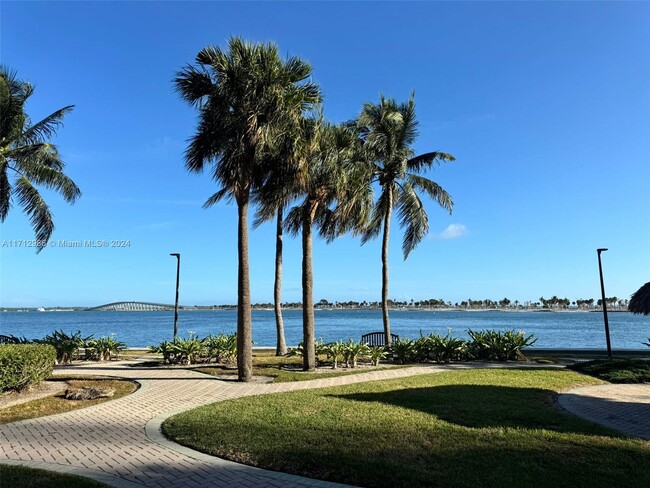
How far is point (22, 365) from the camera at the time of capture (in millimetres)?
10383

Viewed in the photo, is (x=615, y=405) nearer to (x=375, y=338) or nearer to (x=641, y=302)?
(x=641, y=302)

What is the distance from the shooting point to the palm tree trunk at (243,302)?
12.2 meters

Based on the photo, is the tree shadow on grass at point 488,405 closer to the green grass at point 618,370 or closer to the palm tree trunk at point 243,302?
the green grass at point 618,370

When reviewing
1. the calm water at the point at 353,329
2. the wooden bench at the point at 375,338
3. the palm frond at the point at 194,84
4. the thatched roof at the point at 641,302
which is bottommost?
the calm water at the point at 353,329

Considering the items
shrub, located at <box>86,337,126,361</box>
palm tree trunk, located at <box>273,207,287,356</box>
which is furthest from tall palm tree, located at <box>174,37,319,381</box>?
shrub, located at <box>86,337,126,361</box>

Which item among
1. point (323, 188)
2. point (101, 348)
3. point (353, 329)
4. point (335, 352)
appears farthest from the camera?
point (353, 329)

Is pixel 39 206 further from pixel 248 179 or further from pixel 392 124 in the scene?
pixel 392 124

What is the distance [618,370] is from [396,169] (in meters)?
10.4

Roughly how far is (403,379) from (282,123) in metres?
7.53

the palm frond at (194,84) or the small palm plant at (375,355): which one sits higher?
the palm frond at (194,84)

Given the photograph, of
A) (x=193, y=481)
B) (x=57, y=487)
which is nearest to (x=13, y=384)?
(x=57, y=487)

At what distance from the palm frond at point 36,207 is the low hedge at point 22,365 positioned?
8.28 meters

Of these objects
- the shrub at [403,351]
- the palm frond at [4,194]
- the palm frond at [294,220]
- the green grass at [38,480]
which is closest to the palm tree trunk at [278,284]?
the palm frond at [294,220]

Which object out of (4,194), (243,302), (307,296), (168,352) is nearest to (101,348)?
(168,352)
